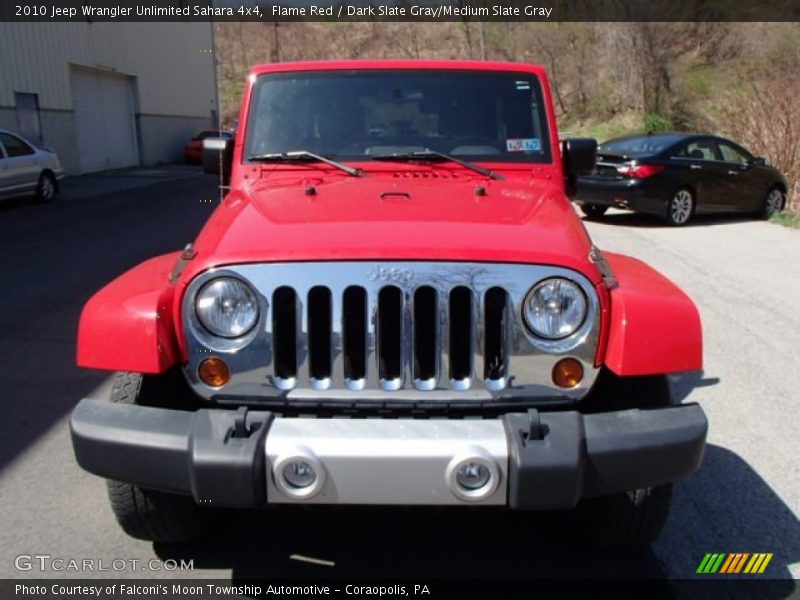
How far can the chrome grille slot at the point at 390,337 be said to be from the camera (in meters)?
2.52

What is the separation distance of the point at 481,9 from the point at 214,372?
3758 centimetres

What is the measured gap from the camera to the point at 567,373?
8.54 ft

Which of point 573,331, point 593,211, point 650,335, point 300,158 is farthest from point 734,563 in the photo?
point 593,211

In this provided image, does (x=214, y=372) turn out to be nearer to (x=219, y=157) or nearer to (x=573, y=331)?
(x=573, y=331)

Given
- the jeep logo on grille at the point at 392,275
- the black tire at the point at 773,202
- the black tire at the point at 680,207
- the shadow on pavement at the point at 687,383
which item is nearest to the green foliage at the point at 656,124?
the black tire at the point at 773,202

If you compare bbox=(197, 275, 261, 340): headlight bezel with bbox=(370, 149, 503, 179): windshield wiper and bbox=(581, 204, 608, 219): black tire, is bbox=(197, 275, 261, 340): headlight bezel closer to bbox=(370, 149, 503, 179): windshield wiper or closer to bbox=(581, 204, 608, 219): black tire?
bbox=(370, 149, 503, 179): windshield wiper

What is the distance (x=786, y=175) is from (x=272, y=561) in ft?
50.4

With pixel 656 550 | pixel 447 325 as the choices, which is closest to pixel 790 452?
pixel 656 550

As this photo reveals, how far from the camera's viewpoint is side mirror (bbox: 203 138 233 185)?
406cm

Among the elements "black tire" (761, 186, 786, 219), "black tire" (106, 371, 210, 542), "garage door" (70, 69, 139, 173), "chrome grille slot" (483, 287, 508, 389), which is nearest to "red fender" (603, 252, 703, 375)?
"chrome grille slot" (483, 287, 508, 389)

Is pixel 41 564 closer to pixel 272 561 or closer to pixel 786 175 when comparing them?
pixel 272 561

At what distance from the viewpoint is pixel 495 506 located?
7.79 feet

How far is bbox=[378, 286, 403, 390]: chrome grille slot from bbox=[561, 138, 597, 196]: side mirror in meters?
1.93

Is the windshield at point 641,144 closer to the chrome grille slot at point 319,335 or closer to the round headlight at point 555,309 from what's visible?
the round headlight at point 555,309
